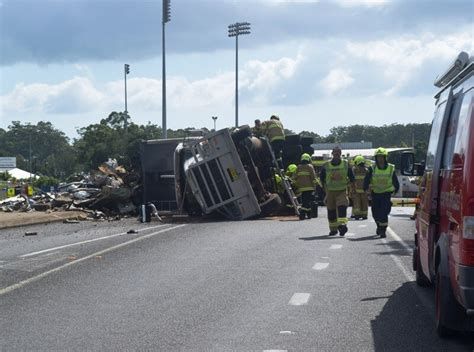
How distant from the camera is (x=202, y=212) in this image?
25172mm

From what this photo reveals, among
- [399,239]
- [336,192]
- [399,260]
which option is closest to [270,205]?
[336,192]

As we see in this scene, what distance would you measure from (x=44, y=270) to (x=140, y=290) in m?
2.65

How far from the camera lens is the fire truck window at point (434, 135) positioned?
880 centimetres

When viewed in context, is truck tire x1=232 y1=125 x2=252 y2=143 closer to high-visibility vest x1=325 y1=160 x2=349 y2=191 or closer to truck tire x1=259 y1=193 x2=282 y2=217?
truck tire x1=259 y1=193 x2=282 y2=217

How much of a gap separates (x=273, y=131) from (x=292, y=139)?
5.38ft

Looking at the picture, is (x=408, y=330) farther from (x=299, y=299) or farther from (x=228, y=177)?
(x=228, y=177)

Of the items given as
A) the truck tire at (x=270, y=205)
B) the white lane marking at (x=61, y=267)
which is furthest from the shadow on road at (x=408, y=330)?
the truck tire at (x=270, y=205)

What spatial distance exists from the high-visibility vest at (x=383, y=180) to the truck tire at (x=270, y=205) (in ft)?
24.8

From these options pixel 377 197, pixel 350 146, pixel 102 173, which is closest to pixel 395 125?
pixel 350 146

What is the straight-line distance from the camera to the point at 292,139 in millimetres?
28453

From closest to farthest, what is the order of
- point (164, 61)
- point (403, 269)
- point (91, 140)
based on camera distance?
point (403, 269) → point (164, 61) → point (91, 140)

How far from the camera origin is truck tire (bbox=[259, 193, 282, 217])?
24781 mm

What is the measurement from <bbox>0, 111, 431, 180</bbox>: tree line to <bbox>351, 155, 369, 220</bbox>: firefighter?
5768 centimetres

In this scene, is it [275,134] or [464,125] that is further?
[275,134]
